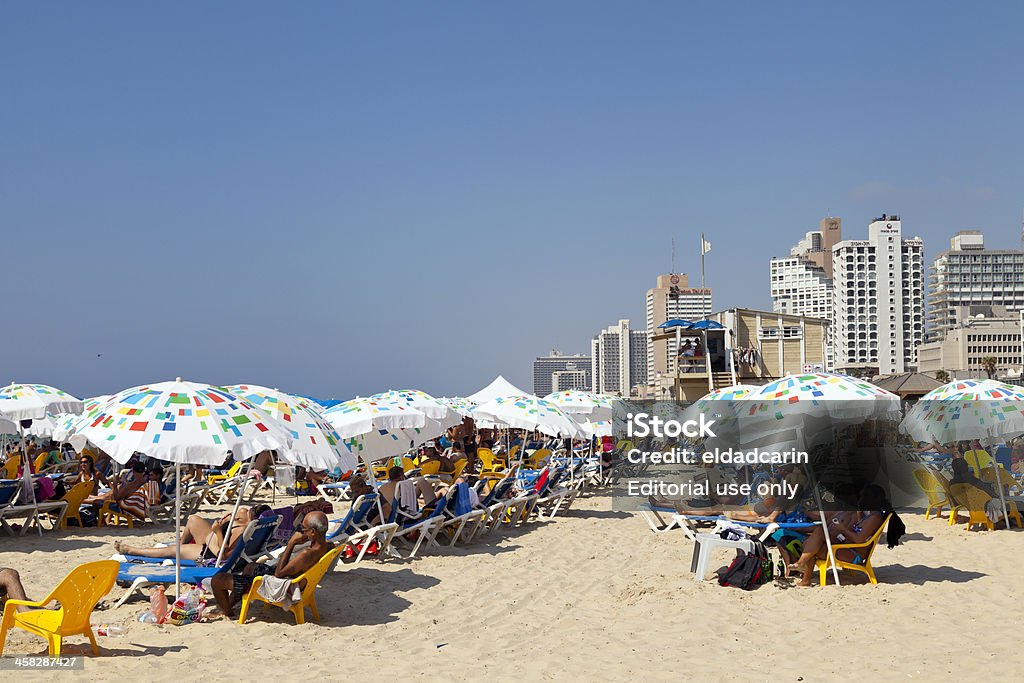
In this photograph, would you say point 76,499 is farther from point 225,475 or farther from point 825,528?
point 825,528

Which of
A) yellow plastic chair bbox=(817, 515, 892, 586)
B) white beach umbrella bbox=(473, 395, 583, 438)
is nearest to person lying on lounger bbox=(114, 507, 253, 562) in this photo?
yellow plastic chair bbox=(817, 515, 892, 586)

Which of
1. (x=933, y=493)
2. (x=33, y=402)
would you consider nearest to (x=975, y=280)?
(x=933, y=493)

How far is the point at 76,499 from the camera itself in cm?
1167

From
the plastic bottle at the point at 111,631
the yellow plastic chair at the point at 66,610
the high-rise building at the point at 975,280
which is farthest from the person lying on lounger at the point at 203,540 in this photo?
the high-rise building at the point at 975,280

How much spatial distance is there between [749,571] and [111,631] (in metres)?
5.12

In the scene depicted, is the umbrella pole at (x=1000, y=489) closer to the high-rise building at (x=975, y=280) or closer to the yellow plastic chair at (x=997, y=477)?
the yellow plastic chair at (x=997, y=477)

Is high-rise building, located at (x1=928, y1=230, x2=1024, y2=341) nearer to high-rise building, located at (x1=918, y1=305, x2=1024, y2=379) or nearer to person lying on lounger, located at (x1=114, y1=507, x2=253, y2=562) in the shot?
high-rise building, located at (x1=918, y1=305, x2=1024, y2=379)

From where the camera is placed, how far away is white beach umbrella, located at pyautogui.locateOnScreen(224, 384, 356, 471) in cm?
691

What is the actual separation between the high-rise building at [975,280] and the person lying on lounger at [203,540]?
173287 mm

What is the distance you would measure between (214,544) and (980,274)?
18116 cm

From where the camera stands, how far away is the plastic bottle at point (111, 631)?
246 inches

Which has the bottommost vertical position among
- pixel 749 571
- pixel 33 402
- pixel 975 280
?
pixel 749 571

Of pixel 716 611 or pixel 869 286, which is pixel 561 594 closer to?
pixel 716 611

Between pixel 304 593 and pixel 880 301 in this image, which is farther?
pixel 880 301
